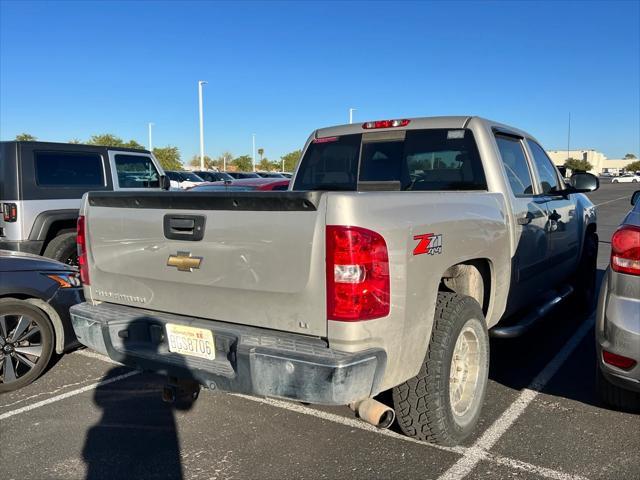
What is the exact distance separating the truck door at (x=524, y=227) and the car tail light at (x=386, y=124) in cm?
76

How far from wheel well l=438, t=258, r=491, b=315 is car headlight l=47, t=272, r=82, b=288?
3.20 metres

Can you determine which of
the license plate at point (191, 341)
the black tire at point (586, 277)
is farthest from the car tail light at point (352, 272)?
the black tire at point (586, 277)

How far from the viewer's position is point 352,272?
A: 260cm

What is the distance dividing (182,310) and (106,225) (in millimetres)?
803

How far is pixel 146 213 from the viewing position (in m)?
3.29

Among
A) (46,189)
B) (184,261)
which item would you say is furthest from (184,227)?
(46,189)

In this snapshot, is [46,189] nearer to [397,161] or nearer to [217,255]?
[397,161]

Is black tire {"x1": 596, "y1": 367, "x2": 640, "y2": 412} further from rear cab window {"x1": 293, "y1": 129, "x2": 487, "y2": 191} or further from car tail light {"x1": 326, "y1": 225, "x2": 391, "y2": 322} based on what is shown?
car tail light {"x1": 326, "y1": 225, "x2": 391, "y2": 322}

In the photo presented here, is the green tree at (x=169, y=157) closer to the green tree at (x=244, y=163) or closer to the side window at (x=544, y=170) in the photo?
the green tree at (x=244, y=163)

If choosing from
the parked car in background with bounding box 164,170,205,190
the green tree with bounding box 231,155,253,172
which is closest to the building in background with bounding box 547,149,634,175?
the green tree with bounding box 231,155,253,172

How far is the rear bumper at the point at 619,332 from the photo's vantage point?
3.05m

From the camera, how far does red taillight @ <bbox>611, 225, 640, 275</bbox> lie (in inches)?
121

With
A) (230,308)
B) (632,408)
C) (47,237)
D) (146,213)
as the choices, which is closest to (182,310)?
(230,308)

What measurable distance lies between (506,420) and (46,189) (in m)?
6.56
